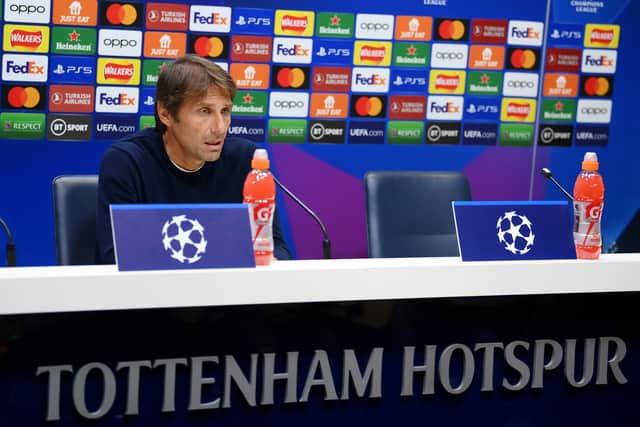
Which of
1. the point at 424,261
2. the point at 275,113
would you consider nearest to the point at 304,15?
the point at 275,113

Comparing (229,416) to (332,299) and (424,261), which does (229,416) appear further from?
(424,261)

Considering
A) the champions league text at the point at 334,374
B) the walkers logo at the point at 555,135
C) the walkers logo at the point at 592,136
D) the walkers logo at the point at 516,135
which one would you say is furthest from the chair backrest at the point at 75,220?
the walkers logo at the point at 592,136

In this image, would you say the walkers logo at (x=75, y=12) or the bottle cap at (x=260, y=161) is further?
the walkers logo at (x=75, y=12)

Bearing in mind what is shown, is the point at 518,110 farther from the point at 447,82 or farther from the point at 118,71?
the point at 118,71

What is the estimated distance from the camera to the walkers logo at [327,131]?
138 inches

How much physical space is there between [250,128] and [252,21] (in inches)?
16.7

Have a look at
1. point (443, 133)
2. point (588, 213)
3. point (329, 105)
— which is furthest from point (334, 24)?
point (588, 213)

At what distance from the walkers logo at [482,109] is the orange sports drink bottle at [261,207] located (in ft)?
6.82

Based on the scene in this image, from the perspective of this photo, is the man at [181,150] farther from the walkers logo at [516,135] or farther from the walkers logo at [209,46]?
the walkers logo at [516,135]

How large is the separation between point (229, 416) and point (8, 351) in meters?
0.41

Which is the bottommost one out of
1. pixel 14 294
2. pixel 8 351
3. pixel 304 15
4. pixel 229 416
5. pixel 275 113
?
pixel 229 416

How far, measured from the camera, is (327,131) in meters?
3.51

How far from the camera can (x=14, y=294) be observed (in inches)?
54.6

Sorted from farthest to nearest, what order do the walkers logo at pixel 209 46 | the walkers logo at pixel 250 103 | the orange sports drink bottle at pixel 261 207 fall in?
the walkers logo at pixel 250 103 → the walkers logo at pixel 209 46 → the orange sports drink bottle at pixel 261 207
